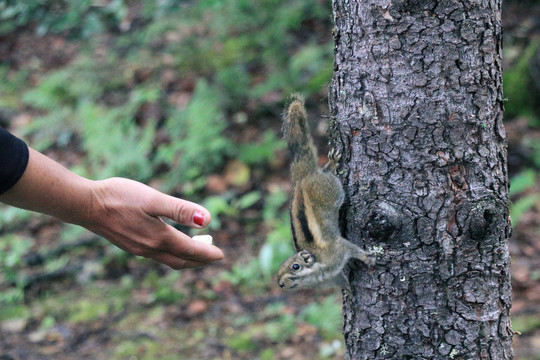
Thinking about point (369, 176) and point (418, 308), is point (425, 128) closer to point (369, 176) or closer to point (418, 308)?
point (369, 176)

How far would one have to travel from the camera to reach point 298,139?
3.14m

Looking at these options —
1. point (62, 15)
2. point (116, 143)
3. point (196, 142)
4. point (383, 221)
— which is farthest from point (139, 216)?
point (116, 143)

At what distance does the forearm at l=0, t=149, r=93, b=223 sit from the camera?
7.13 ft

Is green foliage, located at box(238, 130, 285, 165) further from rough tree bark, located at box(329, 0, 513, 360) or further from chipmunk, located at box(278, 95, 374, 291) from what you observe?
rough tree bark, located at box(329, 0, 513, 360)

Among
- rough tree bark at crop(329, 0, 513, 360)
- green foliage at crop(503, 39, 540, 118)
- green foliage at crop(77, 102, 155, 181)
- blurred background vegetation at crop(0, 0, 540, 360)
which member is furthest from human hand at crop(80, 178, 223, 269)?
green foliage at crop(503, 39, 540, 118)

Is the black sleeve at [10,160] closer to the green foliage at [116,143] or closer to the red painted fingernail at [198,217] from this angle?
the red painted fingernail at [198,217]

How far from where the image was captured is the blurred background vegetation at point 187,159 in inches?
194

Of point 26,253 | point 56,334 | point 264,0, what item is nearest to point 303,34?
point 264,0

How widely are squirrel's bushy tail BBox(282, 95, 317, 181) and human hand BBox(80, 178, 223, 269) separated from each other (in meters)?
0.90

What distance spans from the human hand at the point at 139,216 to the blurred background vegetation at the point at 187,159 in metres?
2.49

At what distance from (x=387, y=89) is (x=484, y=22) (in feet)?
1.49

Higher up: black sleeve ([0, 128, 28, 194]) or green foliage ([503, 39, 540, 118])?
black sleeve ([0, 128, 28, 194])

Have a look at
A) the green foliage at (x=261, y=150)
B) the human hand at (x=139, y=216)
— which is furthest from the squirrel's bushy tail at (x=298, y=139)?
the green foliage at (x=261, y=150)

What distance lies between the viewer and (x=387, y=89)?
88.7 inches
